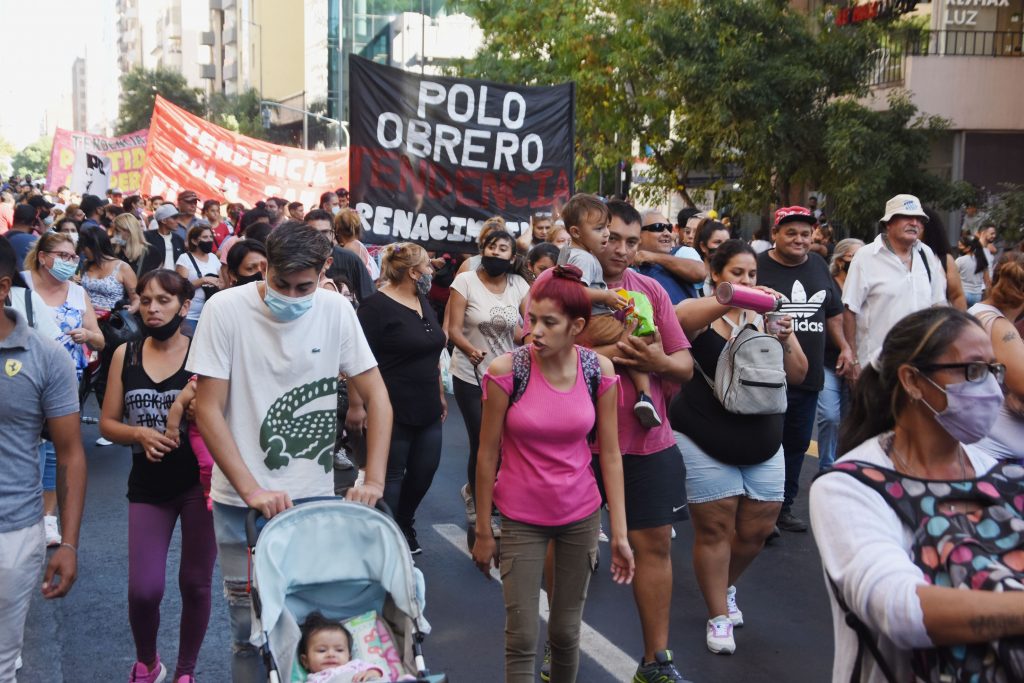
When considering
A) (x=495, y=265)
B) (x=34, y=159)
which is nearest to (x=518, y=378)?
(x=495, y=265)

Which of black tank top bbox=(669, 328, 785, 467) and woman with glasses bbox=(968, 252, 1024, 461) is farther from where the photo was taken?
black tank top bbox=(669, 328, 785, 467)

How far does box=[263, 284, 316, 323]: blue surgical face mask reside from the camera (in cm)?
402

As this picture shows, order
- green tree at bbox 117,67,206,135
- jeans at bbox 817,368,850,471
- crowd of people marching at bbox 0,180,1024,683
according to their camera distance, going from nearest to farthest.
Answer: crowd of people marching at bbox 0,180,1024,683 < jeans at bbox 817,368,850,471 < green tree at bbox 117,67,206,135

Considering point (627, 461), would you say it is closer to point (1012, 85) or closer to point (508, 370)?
point (508, 370)

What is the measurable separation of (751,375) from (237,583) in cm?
244

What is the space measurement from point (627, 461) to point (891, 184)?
16.1 m

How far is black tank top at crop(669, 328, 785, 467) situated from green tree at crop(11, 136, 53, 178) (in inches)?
6095

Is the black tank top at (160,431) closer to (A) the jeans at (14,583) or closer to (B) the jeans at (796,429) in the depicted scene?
(A) the jeans at (14,583)

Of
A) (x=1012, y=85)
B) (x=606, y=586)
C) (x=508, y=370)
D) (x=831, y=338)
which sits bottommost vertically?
(x=606, y=586)

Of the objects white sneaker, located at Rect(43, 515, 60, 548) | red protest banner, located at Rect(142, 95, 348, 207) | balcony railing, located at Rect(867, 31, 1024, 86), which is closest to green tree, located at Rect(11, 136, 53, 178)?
red protest banner, located at Rect(142, 95, 348, 207)

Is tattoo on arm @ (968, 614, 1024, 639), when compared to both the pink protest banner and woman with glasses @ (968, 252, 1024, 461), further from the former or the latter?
the pink protest banner

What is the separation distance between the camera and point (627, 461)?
4926mm

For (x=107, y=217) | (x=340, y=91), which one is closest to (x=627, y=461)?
(x=107, y=217)

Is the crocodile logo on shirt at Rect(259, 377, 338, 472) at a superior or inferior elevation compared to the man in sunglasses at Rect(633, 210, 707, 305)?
inferior
